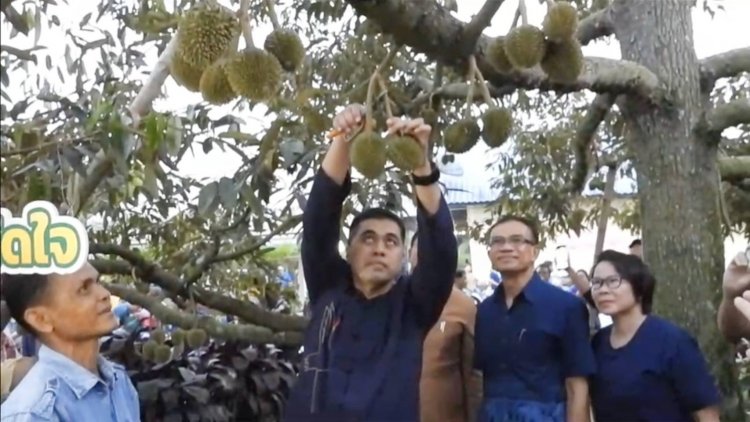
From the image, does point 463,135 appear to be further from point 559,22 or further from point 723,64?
point 723,64

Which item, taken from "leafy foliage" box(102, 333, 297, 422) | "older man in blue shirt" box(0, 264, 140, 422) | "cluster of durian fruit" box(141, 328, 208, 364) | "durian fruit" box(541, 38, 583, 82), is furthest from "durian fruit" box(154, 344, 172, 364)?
"durian fruit" box(541, 38, 583, 82)

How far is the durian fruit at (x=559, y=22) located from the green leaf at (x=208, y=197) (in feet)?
3.12

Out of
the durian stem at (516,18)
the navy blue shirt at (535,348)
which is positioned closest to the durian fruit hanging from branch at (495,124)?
the durian stem at (516,18)

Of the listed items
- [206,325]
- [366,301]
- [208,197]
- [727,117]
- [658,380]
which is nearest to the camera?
[366,301]

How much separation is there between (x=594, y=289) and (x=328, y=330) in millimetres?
832

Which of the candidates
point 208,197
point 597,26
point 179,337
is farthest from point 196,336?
point 597,26

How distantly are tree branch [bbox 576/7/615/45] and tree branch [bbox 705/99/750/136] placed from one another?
437mm

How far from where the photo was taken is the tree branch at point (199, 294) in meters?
3.30

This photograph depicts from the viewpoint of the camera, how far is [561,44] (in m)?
2.26

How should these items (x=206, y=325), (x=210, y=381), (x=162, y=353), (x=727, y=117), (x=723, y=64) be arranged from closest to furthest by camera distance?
(x=727, y=117)
(x=723, y=64)
(x=206, y=325)
(x=162, y=353)
(x=210, y=381)

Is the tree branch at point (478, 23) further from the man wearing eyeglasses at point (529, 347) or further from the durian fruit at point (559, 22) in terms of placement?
the man wearing eyeglasses at point (529, 347)

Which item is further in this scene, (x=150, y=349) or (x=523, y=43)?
(x=150, y=349)

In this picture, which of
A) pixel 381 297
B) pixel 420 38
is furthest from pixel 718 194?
pixel 420 38

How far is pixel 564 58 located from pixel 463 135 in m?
0.31
